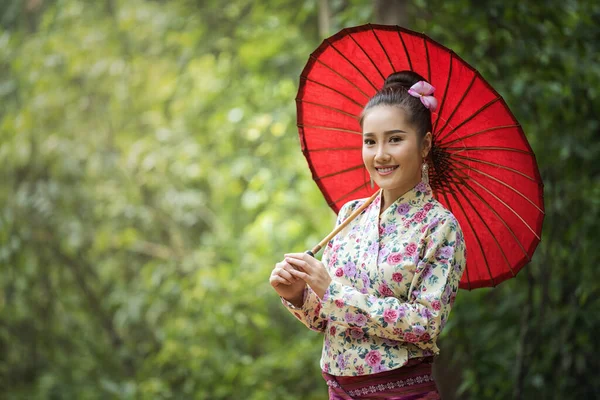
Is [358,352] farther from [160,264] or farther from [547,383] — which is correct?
[160,264]

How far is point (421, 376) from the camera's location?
5.15 ft

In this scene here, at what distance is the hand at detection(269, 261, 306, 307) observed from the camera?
1535 millimetres

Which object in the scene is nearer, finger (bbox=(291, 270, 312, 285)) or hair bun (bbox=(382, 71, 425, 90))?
finger (bbox=(291, 270, 312, 285))

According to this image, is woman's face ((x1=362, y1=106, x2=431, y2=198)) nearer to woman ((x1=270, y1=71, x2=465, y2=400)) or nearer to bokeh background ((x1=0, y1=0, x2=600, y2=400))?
woman ((x1=270, y1=71, x2=465, y2=400))

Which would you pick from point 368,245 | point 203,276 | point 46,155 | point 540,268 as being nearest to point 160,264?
point 203,276

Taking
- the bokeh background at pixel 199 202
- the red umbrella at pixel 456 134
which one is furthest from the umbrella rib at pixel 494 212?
the bokeh background at pixel 199 202

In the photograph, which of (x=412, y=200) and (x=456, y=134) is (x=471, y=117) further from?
(x=412, y=200)

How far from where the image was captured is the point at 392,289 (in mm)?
1519

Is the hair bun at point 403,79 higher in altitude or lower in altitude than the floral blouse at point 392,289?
higher

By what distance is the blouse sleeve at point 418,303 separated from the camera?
1.45 meters

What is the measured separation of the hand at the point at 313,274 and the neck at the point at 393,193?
258 mm

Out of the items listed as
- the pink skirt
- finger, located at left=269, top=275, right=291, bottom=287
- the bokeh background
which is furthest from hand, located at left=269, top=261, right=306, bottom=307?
the bokeh background

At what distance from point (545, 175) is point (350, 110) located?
61.3 inches

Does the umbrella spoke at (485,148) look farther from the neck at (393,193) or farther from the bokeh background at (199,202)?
the bokeh background at (199,202)
